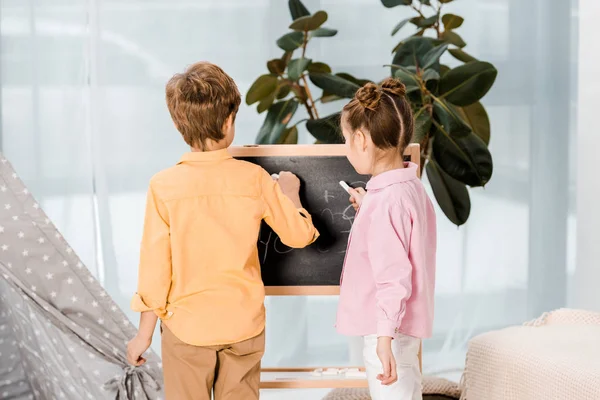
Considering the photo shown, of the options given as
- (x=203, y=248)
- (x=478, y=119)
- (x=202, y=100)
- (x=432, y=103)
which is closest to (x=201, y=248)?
(x=203, y=248)

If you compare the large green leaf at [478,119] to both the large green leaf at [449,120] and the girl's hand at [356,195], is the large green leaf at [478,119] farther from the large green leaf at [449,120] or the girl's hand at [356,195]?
the girl's hand at [356,195]

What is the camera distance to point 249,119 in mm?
3264

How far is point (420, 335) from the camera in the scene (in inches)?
62.2

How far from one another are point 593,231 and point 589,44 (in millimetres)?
685

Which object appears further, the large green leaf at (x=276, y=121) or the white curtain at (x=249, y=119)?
the white curtain at (x=249, y=119)

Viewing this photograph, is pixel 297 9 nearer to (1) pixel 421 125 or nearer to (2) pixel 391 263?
(1) pixel 421 125

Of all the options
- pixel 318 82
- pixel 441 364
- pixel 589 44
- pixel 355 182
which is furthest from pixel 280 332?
pixel 589 44

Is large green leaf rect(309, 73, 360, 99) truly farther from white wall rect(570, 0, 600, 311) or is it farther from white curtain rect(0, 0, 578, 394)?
white wall rect(570, 0, 600, 311)

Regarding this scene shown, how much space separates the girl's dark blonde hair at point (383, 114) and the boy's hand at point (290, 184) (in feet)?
1.40

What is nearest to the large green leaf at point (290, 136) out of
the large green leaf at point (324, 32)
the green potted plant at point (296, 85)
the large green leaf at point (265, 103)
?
the green potted plant at point (296, 85)

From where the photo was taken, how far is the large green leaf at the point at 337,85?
8.25 feet

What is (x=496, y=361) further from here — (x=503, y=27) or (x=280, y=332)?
(x=503, y=27)

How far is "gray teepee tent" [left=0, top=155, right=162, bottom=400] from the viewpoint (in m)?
1.96

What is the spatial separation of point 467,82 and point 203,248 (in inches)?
49.3
